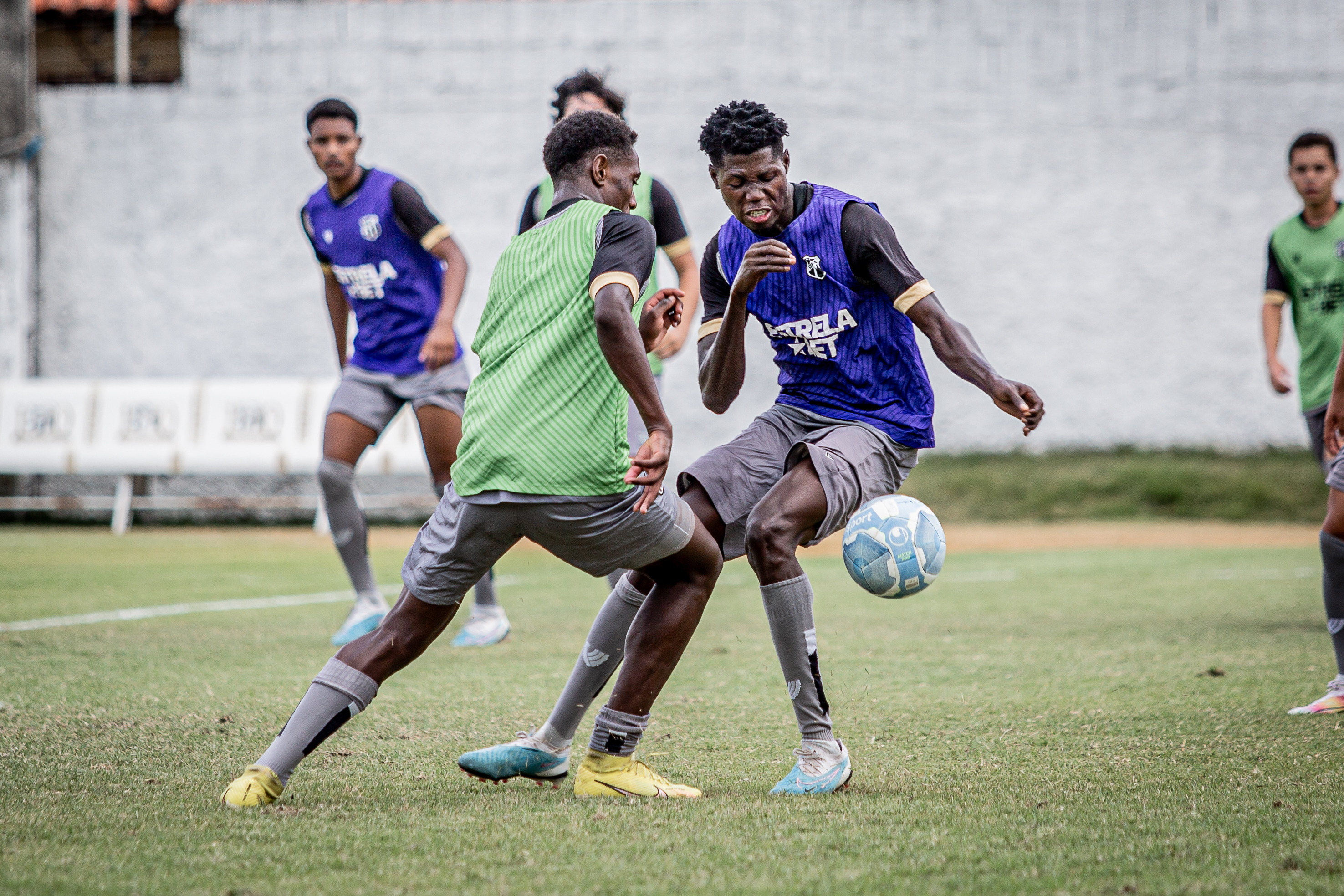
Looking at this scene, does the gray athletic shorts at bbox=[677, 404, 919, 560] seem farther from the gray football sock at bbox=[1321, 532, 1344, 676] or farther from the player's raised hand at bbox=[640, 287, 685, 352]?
the gray football sock at bbox=[1321, 532, 1344, 676]

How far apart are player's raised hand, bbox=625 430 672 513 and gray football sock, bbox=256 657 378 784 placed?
822 millimetres

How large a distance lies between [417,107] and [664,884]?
14.8 metres

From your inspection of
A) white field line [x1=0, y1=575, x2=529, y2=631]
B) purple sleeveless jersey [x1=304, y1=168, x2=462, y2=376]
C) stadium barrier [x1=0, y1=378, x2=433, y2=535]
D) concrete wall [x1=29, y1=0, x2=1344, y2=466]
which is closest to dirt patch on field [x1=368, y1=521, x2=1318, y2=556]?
stadium barrier [x1=0, y1=378, x2=433, y2=535]

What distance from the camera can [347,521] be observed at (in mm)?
6289

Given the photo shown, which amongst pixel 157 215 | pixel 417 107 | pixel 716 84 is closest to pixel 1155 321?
pixel 716 84

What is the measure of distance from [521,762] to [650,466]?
0.94 meters

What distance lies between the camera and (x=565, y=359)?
125 inches

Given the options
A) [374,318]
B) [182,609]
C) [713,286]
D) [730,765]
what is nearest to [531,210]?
[374,318]

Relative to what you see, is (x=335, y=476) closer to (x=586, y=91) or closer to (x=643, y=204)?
(x=643, y=204)

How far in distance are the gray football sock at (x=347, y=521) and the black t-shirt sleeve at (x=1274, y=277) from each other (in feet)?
15.3

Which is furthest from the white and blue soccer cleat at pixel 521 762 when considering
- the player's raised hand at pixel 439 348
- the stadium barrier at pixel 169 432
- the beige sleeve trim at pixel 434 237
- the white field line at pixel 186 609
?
the stadium barrier at pixel 169 432

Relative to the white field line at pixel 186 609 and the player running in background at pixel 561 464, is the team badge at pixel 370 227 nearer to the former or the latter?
the white field line at pixel 186 609

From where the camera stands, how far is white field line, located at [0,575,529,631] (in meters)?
6.73

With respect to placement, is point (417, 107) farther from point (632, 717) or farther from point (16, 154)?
point (632, 717)
